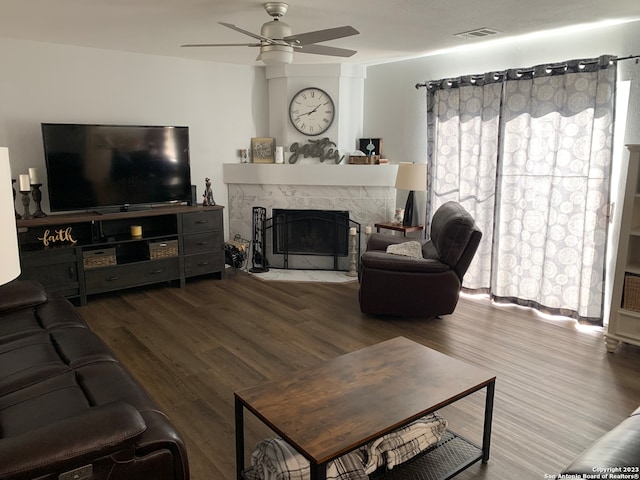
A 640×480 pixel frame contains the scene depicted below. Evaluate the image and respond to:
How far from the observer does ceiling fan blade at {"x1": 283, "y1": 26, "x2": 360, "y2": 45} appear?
A: 9.02 feet

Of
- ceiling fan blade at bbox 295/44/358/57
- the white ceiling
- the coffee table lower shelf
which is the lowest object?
the coffee table lower shelf

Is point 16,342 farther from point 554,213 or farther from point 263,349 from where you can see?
point 554,213

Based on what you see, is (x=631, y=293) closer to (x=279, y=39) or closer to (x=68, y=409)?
(x=279, y=39)

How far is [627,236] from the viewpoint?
334cm

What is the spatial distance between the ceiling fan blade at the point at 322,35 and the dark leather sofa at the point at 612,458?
7.70 ft

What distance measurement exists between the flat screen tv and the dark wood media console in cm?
→ 17

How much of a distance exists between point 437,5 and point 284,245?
341 centimetres

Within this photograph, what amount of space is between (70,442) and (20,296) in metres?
1.76

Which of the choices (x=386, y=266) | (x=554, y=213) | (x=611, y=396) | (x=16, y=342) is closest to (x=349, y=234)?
(x=386, y=266)

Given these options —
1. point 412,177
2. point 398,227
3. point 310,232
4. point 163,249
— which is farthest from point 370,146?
point 163,249

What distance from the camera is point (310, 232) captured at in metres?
5.84

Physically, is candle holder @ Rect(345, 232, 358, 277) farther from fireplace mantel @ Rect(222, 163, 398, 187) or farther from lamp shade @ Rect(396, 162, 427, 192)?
lamp shade @ Rect(396, 162, 427, 192)

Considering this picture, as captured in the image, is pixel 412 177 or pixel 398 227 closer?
pixel 412 177

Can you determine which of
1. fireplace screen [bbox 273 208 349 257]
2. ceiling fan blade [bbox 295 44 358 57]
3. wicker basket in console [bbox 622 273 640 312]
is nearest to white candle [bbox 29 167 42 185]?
fireplace screen [bbox 273 208 349 257]
